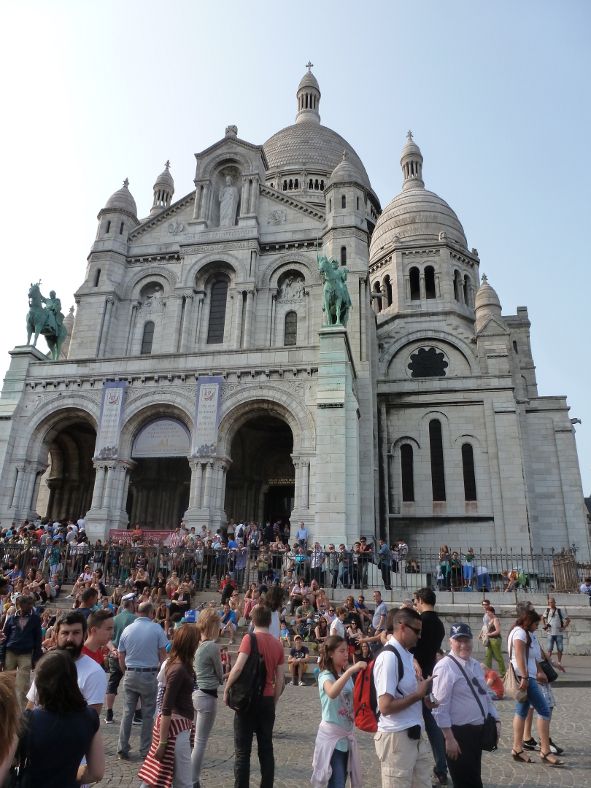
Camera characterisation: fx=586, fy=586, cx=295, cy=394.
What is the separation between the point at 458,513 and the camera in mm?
26906

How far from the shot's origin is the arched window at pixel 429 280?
36.3 m

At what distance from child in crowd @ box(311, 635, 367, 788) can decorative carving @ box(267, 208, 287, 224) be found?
27.4 meters

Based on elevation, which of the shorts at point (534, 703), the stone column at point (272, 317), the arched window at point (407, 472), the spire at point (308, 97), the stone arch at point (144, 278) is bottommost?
the shorts at point (534, 703)

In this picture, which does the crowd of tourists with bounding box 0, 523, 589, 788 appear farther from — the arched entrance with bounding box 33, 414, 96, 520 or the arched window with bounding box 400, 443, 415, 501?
the arched entrance with bounding box 33, 414, 96, 520

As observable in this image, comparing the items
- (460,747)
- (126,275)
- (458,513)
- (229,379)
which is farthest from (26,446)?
(460,747)

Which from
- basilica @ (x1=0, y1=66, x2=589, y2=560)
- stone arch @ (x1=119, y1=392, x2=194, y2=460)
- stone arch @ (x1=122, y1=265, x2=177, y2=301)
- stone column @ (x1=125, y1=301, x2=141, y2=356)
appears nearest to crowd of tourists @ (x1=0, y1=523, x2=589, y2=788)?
basilica @ (x1=0, y1=66, x2=589, y2=560)

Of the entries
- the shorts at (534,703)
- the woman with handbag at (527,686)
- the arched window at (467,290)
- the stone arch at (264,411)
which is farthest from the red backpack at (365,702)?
the arched window at (467,290)

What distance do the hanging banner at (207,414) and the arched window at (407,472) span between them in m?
10.8

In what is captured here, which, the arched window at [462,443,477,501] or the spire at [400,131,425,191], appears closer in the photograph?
the arched window at [462,443,477,501]

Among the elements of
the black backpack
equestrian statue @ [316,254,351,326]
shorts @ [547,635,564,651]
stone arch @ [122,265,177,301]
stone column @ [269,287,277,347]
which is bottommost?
the black backpack

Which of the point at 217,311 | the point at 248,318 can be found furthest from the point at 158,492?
the point at 217,311

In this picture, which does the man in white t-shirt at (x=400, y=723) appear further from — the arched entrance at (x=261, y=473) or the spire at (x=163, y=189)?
the spire at (x=163, y=189)

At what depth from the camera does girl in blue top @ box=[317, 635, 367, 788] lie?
470cm

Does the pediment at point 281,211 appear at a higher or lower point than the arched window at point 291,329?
higher
